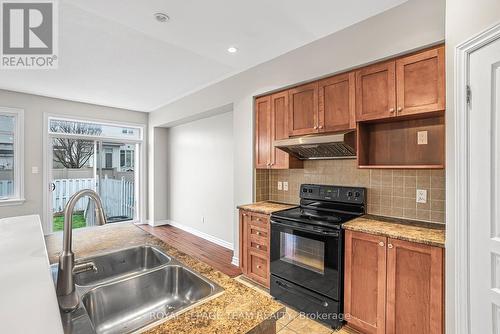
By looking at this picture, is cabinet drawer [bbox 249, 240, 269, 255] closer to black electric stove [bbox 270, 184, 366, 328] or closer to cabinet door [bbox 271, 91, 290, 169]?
black electric stove [bbox 270, 184, 366, 328]

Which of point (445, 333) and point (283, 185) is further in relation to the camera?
point (283, 185)

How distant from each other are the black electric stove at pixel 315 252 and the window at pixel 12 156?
4.66m

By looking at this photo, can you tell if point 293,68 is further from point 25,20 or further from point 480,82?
point 25,20

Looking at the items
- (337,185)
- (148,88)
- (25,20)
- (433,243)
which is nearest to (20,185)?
(148,88)

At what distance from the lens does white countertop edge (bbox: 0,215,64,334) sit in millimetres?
625

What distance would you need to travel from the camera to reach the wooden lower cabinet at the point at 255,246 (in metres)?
2.84

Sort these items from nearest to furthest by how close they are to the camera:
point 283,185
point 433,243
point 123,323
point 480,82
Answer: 1. point 123,323
2. point 480,82
3. point 433,243
4. point 283,185

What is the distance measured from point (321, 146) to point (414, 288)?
4.72ft

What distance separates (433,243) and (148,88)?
14.4 feet

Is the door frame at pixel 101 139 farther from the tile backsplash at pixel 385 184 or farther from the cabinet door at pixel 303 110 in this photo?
the cabinet door at pixel 303 110

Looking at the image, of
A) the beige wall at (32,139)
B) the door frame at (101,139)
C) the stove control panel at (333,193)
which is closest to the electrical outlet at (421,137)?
the stove control panel at (333,193)

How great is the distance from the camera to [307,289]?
2.35m

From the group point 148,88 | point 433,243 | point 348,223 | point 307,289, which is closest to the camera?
point 433,243

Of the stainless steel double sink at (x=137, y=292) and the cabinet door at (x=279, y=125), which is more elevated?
the cabinet door at (x=279, y=125)
